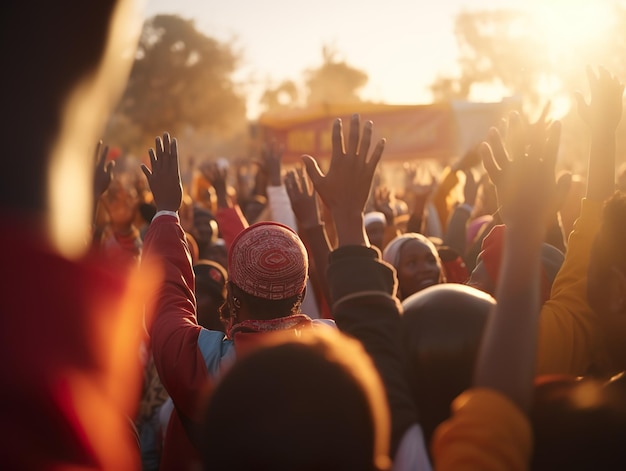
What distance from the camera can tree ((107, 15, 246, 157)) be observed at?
5203 cm

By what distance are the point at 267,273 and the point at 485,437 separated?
1341 mm

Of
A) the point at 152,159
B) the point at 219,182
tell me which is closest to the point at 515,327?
the point at 152,159

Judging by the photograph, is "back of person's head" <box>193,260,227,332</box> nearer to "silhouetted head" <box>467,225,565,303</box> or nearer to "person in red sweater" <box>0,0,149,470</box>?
"silhouetted head" <box>467,225,565,303</box>

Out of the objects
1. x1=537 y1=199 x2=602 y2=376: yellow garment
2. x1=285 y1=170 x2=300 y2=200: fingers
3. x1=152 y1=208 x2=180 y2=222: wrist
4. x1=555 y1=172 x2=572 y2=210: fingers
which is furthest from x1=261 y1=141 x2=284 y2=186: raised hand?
x1=537 y1=199 x2=602 y2=376: yellow garment

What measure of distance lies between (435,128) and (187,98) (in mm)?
43524

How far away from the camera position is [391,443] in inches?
67.4

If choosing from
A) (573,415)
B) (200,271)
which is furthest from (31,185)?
(200,271)

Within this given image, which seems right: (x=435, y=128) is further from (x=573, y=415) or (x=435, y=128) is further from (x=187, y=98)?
(x=187, y=98)

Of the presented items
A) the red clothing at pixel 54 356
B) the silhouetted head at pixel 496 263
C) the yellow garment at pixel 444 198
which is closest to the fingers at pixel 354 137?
the red clothing at pixel 54 356

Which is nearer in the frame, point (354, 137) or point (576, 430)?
point (576, 430)

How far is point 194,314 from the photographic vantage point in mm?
2779

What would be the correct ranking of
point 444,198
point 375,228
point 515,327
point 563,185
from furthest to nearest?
point 444,198 → point 375,228 → point 563,185 → point 515,327

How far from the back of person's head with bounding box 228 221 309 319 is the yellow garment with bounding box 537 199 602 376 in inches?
33.7

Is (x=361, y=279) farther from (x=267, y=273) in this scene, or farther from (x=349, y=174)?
(x=267, y=273)
